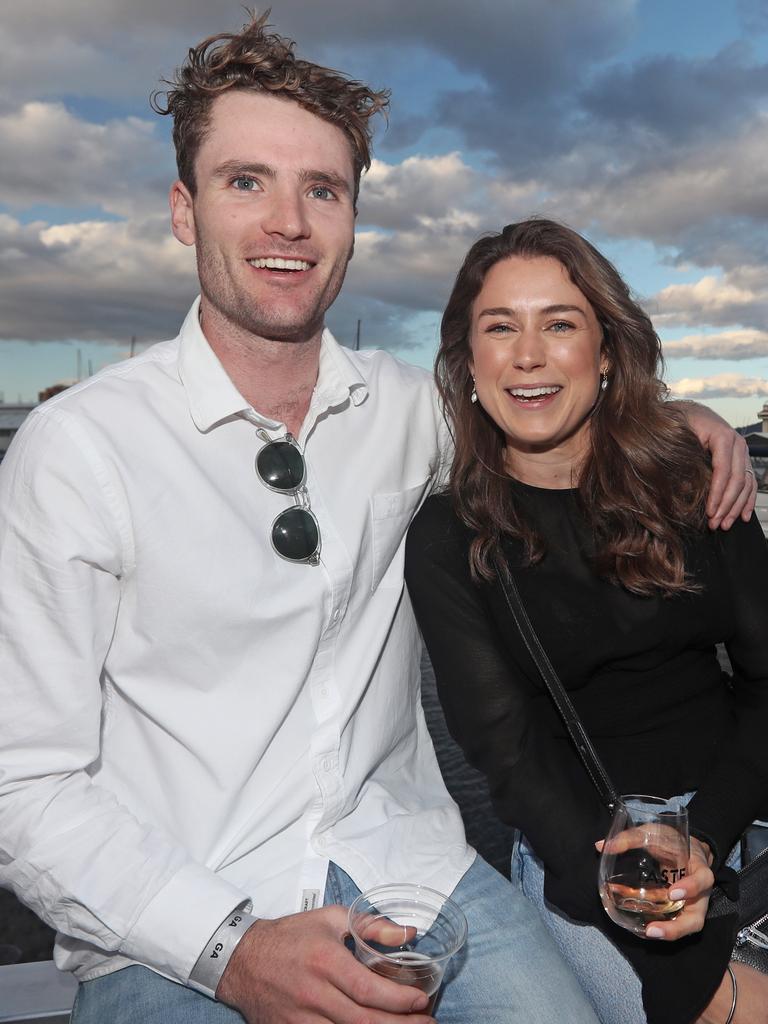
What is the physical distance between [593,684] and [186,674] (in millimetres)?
1034

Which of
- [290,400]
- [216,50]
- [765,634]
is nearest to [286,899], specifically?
[290,400]

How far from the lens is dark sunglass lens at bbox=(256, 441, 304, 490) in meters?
2.05

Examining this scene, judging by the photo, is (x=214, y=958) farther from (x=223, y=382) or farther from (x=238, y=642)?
(x=223, y=382)

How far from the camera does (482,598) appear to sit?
2.28 metres

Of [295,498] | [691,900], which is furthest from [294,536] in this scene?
[691,900]

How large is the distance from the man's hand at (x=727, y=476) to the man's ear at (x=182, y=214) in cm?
149

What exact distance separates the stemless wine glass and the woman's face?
3.37 ft

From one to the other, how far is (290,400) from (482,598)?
0.68 meters

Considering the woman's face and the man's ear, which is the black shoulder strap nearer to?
the woman's face

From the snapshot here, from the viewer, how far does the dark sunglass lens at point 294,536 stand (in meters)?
2.02

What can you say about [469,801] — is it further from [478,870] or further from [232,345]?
[232,345]

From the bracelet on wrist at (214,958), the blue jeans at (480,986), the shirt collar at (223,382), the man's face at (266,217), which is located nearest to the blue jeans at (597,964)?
the blue jeans at (480,986)

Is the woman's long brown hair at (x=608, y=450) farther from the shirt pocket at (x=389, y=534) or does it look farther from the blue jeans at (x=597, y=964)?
the blue jeans at (x=597, y=964)

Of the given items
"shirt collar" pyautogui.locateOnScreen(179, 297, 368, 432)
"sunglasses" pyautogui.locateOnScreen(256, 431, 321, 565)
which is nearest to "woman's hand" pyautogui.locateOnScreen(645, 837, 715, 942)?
"sunglasses" pyautogui.locateOnScreen(256, 431, 321, 565)
